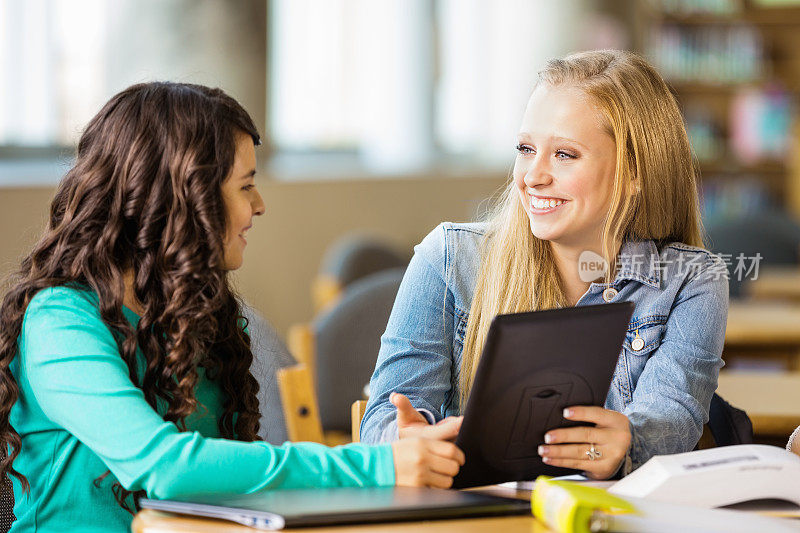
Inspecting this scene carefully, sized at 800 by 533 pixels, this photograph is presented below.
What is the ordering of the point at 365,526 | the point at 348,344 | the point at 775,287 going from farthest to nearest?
the point at 775,287
the point at 348,344
the point at 365,526

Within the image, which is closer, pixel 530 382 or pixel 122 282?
pixel 530 382

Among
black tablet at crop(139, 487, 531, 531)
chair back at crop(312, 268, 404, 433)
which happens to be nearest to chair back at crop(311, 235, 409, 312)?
chair back at crop(312, 268, 404, 433)

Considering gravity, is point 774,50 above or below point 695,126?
above

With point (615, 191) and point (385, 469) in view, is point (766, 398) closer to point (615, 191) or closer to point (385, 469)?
point (615, 191)

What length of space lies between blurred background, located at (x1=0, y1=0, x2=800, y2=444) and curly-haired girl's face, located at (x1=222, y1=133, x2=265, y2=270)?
1.96 feet

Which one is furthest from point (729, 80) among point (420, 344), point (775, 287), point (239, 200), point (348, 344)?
point (239, 200)

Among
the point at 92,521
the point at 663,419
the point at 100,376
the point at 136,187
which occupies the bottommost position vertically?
the point at 92,521

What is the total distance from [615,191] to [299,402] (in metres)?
0.78

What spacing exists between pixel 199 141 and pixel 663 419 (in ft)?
2.65

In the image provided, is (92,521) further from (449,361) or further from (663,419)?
(663,419)

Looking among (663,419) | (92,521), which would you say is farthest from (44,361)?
(663,419)

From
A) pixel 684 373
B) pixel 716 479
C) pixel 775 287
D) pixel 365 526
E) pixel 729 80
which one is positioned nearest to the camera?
pixel 365 526

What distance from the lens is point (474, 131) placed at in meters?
7.41

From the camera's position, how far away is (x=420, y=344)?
1835mm
